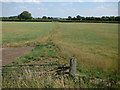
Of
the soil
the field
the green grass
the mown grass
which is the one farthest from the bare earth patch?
the green grass

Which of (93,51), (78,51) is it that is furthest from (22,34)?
(93,51)

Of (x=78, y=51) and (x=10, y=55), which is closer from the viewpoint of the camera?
(x=10, y=55)

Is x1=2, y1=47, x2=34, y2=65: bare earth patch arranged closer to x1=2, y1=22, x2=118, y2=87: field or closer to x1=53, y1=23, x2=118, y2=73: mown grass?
x1=2, y1=22, x2=118, y2=87: field

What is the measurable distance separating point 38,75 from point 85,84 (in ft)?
5.57

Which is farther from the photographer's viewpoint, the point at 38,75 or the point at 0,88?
the point at 38,75

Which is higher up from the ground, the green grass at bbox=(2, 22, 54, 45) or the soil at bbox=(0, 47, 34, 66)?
the green grass at bbox=(2, 22, 54, 45)

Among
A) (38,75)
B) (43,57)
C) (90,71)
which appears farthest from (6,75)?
(43,57)

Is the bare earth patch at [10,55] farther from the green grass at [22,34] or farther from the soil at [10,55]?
the green grass at [22,34]

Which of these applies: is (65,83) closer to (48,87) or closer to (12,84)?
(48,87)

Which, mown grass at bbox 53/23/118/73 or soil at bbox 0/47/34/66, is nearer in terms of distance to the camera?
mown grass at bbox 53/23/118/73

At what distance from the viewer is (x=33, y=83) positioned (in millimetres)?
4645

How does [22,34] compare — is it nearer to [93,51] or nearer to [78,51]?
[78,51]

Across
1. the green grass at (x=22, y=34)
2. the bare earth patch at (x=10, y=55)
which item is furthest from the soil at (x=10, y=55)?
the green grass at (x=22, y=34)

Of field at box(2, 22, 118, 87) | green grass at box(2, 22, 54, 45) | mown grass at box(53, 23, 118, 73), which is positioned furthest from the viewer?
green grass at box(2, 22, 54, 45)
